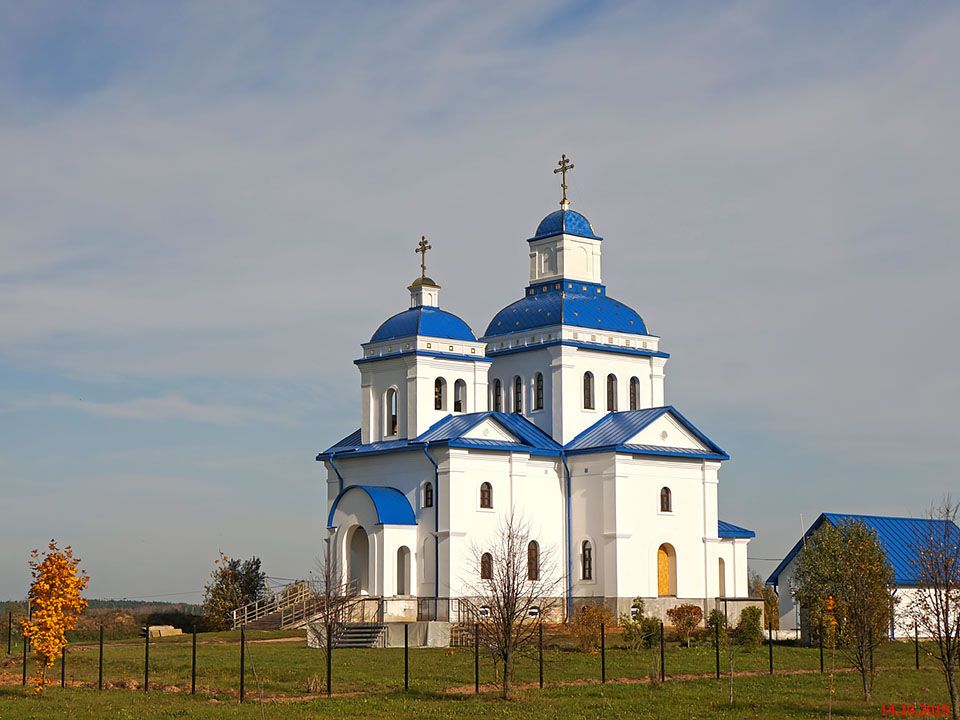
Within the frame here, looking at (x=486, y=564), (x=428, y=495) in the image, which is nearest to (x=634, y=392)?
(x=486, y=564)

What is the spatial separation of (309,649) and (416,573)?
725 centimetres

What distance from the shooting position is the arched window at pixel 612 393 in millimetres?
52656

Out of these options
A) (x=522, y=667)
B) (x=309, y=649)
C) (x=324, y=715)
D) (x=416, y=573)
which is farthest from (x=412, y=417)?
(x=324, y=715)

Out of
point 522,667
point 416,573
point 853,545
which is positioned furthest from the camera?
point 416,573

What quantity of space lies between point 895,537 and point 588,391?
13.2 meters

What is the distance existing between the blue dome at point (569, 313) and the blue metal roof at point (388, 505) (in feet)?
29.9

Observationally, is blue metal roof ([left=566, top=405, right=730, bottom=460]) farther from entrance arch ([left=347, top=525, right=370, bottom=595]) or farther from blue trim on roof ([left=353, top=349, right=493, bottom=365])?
entrance arch ([left=347, top=525, right=370, bottom=595])

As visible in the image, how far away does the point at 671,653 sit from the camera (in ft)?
129

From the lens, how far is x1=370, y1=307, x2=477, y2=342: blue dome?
48906mm

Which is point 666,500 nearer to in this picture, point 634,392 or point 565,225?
point 634,392

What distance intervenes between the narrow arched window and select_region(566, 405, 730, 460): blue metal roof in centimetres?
76

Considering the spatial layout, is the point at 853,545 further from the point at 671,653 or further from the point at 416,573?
the point at 416,573

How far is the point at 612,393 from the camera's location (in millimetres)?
52750

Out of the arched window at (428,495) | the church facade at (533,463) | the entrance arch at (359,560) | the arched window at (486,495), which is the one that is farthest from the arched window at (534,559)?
the entrance arch at (359,560)
